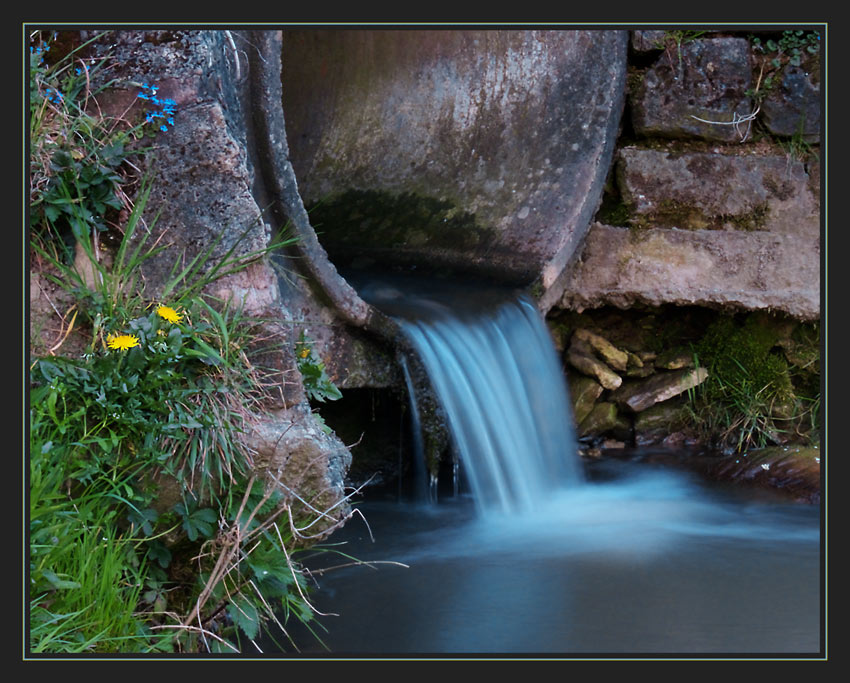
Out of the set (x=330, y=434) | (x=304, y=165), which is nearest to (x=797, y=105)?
(x=304, y=165)

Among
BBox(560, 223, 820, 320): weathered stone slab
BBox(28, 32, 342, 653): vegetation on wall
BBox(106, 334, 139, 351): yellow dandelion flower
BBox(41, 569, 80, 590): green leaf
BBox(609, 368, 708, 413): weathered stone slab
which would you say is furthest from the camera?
BBox(609, 368, 708, 413): weathered stone slab

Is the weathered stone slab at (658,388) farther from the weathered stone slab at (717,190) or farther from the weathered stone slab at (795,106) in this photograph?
the weathered stone slab at (795,106)

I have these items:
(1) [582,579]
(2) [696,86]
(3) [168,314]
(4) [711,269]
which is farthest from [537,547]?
(2) [696,86]

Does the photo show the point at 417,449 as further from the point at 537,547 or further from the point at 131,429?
the point at 131,429

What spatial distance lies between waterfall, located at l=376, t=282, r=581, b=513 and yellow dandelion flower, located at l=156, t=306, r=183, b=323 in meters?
1.37

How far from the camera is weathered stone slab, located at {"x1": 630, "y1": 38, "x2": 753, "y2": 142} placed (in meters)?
4.65

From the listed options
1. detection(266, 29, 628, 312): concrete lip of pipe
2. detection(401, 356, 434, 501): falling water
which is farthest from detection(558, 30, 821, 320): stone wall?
detection(401, 356, 434, 501): falling water

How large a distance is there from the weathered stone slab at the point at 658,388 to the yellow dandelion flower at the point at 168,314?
2988 millimetres

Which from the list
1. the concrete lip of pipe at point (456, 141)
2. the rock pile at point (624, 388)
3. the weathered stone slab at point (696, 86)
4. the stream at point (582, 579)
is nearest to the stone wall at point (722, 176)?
the weathered stone slab at point (696, 86)

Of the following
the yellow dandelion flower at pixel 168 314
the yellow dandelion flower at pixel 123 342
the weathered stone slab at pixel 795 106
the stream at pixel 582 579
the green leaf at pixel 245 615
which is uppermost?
the weathered stone slab at pixel 795 106

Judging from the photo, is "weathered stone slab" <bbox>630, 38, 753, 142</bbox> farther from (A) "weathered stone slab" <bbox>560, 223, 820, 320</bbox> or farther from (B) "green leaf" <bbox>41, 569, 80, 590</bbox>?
(B) "green leaf" <bbox>41, 569, 80, 590</bbox>

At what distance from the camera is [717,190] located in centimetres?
468

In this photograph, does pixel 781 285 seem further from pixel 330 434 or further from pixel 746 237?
pixel 330 434

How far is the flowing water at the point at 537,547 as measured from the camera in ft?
8.57
